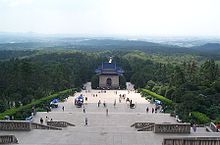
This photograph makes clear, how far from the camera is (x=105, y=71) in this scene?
80500mm

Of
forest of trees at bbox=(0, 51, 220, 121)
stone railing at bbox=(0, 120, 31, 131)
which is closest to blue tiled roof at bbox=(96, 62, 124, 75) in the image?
forest of trees at bbox=(0, 51, 220, 121)

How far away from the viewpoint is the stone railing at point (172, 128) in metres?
23.9

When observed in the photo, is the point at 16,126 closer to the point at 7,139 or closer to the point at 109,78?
the point at 7,139

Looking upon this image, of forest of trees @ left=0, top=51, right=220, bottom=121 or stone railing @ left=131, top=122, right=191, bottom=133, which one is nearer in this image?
stone railing @ left=131, top=122, right=191, bottom=133

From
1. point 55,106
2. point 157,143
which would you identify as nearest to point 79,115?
point 55,106

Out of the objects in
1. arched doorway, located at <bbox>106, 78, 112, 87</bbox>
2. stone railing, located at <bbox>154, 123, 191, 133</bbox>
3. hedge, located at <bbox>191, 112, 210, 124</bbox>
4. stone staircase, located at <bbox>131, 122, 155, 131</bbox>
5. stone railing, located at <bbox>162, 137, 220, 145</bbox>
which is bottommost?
arched doorway, located at <bbox>106, 78, 112, 87</bbox>

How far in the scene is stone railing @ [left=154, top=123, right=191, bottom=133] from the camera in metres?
23.9

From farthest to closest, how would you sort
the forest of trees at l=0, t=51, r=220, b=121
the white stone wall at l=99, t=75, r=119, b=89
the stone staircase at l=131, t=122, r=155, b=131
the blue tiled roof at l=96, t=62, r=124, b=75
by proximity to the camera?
the blue tiled roof at l=96, t=62, r=124, b=75, the white stone wall at l=99, t=75, r=119, b=89, the forest of trees at l=0, t=51, r=220, b=121, the stone staircase at l=131, t=122, r=155, b=131

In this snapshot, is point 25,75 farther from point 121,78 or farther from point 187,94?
point 121,78

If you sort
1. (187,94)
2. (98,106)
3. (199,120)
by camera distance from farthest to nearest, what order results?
(98,106)
(187,94)
(199,120)

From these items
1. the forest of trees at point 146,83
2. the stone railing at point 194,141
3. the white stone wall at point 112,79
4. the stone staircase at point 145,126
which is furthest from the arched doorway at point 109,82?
the stone railing at point 194,141

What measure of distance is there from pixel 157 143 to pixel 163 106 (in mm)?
24557

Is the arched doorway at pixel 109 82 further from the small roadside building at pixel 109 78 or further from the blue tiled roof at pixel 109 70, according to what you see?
the blue tiled roof at pixel 109 70

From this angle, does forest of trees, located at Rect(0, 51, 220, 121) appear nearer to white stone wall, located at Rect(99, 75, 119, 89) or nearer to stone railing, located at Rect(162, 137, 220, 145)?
white stone wall, located at Rect(99, 75, 119, 89)
